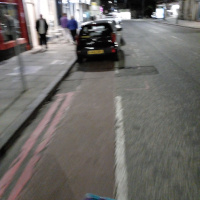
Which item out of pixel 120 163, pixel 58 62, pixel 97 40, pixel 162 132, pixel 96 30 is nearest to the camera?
pixel 120 163

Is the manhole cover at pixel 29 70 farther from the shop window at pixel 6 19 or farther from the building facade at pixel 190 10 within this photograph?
the building facade at pixel 190 10

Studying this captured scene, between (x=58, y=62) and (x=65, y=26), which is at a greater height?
(x=65, y=26)

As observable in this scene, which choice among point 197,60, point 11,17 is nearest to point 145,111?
point 197,60

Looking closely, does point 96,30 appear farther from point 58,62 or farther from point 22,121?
point 22,121

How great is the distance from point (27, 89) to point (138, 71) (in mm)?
3717

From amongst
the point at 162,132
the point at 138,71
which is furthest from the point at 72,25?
the point at 162,132

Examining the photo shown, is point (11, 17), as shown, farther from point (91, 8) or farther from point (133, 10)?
point (133, 10)

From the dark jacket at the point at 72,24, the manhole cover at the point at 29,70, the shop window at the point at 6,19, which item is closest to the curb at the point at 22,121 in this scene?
the manhole cover at the point at 29,70

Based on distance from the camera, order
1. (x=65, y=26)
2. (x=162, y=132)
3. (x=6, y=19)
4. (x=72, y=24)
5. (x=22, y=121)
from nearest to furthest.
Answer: (x=162, y=132)
(x=22, y=121)
(x=6, y=19)
(x=72, y=24)
(x=65, y=26)

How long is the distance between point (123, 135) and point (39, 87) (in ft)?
10.8

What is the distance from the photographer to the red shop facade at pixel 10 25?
10108mm

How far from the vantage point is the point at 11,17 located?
1097cm

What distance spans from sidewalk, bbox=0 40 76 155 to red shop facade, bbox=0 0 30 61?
24.5 inches

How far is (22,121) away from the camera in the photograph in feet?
13.2
